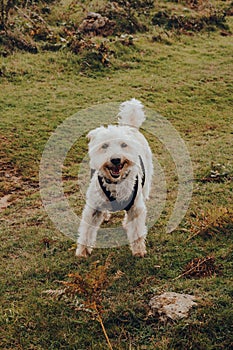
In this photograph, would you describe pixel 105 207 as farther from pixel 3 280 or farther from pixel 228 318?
pixel 228 318

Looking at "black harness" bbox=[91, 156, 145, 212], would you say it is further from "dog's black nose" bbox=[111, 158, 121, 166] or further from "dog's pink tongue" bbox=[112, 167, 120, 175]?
"dog's black nose" bbox=[111, 158, 121, 166]

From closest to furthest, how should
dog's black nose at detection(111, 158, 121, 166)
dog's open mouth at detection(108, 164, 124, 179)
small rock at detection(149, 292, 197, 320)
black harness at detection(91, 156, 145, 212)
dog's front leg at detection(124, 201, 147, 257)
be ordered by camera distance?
small rock at detection(149, 292, 197, 320)
dog's black nose at detection(111, 158, 121, 166)
dog's open mouth at detection(108, 164, 124, 179)
black harness at detection(91, 156, 145, 212)
dog's front leg at detection(124, 201, 147, 257)

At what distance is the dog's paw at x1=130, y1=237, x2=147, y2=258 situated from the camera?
4855mm

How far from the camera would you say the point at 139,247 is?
16.0ft

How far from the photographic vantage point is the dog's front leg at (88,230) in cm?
494

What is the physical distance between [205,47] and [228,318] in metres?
12.1

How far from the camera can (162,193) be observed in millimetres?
Answer: 6723

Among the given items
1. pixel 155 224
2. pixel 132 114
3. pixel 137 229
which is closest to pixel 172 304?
pixel 137 229

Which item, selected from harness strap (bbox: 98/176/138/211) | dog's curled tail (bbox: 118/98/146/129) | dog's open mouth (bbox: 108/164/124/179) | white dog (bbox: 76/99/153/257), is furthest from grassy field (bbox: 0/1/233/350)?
dog's curled tail (bbox: 118/98/146/129)

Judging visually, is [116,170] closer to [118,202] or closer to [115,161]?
[115,161]

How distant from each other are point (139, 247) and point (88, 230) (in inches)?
24.6

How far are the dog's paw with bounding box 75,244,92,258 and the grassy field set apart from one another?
0.09 meters

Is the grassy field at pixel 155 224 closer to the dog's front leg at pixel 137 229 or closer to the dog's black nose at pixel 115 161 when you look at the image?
the dog's front leg at pixel 137 229

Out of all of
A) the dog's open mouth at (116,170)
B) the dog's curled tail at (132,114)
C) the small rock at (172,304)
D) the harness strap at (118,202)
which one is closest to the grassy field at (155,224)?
the small rock at (172,304)
